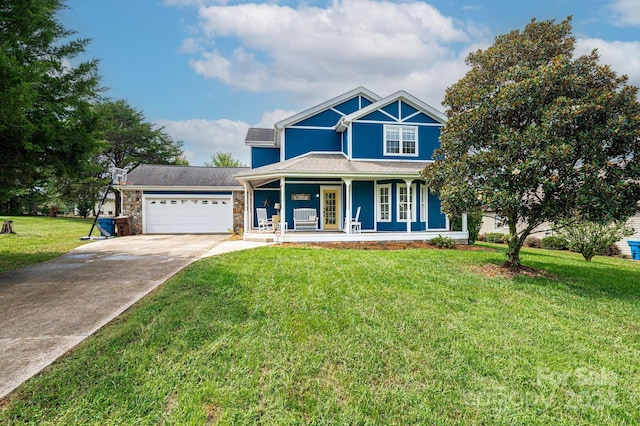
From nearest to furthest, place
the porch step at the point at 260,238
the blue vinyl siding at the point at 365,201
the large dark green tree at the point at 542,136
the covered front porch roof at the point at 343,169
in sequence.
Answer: the large dark green tree at the point at 542,136
the covered front porch roof at the point at 343,169
the porch step at the point at 260,238
the blue vinyl siding at the point at 365,201

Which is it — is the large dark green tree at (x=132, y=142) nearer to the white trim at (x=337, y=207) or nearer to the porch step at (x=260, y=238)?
the porch step at (x=260, y=238)

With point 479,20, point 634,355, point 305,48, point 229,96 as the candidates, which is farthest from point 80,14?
point 634,355

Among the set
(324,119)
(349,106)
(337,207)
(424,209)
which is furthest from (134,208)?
(424,209)

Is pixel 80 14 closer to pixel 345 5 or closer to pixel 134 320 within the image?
pixel 345 5

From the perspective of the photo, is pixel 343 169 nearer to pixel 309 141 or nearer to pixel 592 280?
pixel 309 141

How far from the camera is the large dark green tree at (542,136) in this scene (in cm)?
618

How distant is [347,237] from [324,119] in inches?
268

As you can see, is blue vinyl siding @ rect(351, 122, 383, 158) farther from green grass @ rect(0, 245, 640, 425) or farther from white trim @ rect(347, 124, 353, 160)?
green grass @ rect(0, 245, 640, 425)

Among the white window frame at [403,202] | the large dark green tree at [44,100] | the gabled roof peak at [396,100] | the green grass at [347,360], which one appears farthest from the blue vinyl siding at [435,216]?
the large dark green tree at [44,100]

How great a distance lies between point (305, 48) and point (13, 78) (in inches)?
368

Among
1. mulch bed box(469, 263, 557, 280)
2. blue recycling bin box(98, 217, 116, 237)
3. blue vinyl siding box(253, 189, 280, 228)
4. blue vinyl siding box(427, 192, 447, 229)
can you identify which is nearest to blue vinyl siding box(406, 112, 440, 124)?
blue vinyl siding box(427, 192, 447, 229)

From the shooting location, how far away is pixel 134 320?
13.9 ft

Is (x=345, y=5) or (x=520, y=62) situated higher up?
(x=345, y=5)

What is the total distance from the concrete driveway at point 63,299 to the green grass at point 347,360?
1.08ft
